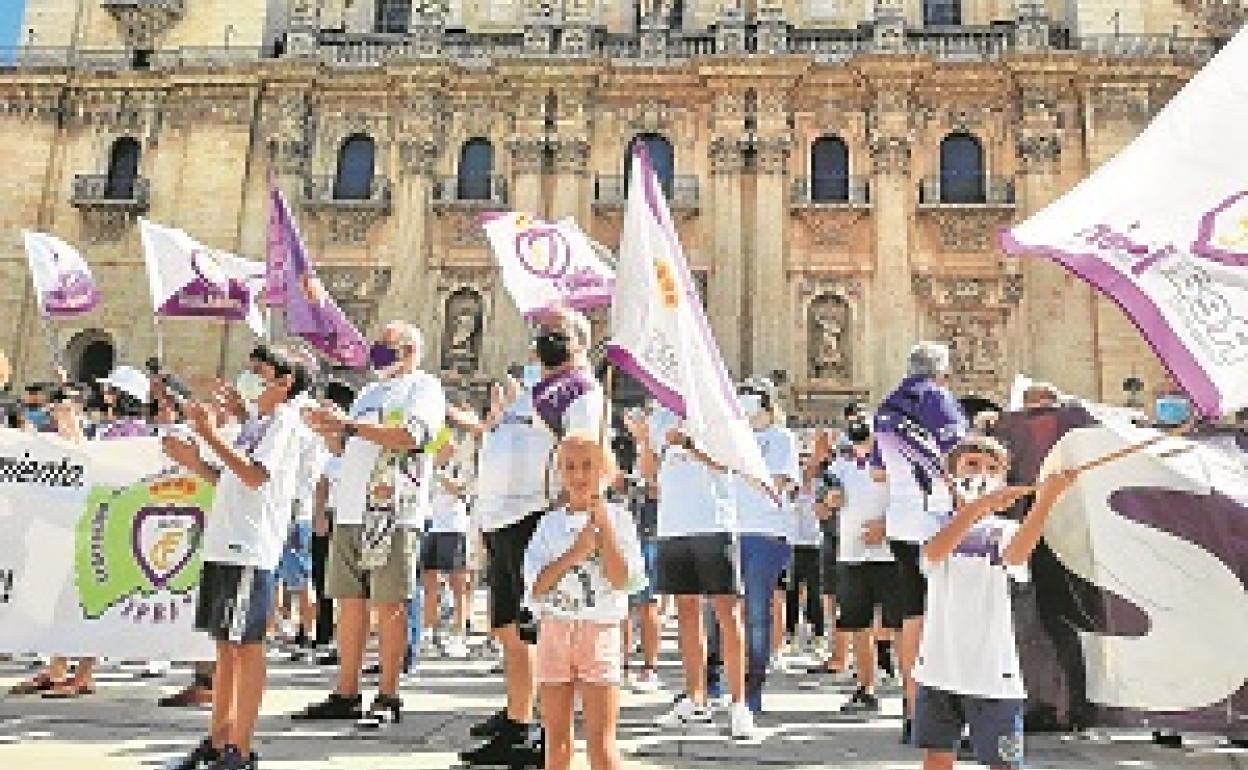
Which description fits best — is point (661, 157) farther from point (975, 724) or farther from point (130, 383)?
point (975, 724)

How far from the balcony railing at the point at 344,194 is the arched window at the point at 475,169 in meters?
1.78

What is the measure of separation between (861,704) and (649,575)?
7.58 feet

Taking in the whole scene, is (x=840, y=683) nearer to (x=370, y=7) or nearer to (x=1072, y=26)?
(x=1072, y=26)

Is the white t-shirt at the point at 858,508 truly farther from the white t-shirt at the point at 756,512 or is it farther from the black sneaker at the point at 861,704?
the black sneaker at the point at 861,704

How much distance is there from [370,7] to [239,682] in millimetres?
25454

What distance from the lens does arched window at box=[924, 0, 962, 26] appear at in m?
25.0

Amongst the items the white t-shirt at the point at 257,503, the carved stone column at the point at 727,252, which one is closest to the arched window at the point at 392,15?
the carved stone column at the point at 727,252

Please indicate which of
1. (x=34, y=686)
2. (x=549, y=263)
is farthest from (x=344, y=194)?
(x=34, y=686)

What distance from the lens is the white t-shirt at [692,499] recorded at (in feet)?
18.0

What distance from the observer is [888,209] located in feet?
74.5

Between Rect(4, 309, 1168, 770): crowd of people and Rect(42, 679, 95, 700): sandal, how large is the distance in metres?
0.03

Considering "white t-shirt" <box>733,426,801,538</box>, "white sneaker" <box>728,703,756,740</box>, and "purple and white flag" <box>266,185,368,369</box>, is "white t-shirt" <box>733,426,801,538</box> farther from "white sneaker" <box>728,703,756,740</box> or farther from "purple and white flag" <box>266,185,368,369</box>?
"purple and white flag" <box>266,185,368,369</box>

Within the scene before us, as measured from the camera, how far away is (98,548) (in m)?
6.57

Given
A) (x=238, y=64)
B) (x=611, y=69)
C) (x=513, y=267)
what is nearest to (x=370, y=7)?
(x=238, y=64)
